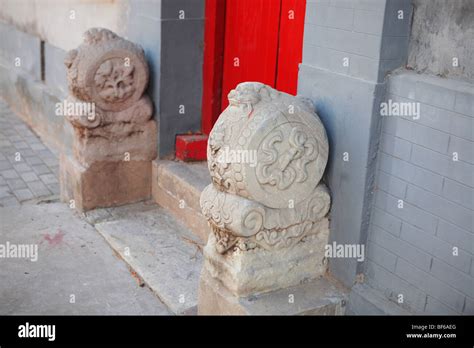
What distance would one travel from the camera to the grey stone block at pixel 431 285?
3383 millimetres

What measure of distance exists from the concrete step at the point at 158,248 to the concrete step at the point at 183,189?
8cm

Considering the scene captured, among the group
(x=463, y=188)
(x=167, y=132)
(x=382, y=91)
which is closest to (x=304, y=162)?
(x=382, y=91)

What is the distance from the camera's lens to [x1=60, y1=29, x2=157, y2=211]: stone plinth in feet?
17.9

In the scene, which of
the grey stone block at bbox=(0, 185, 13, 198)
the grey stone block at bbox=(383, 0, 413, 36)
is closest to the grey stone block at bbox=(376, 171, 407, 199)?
the grey stone block at bbox=(383, 0, 413, 36)

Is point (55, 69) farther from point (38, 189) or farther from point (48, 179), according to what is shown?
point (38, 189)

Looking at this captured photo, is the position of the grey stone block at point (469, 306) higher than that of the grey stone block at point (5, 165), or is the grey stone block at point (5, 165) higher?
the grey stone block at point (469, 306)

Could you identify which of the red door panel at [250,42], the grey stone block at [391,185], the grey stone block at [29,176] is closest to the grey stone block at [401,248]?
the grey stone block at [391,185]

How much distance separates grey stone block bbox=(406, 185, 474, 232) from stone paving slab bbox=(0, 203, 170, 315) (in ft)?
6.05

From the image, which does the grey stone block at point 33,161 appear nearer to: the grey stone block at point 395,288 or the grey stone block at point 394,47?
the grey stone block at point 395,288

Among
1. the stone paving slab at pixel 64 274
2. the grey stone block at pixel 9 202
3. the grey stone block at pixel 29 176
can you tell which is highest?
the grey stone block at pixel 29 176

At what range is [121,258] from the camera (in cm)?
504

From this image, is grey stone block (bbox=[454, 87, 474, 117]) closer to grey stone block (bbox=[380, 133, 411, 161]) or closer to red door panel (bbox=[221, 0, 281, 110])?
grey stone block (bbox=[380, 133, 411, 161])

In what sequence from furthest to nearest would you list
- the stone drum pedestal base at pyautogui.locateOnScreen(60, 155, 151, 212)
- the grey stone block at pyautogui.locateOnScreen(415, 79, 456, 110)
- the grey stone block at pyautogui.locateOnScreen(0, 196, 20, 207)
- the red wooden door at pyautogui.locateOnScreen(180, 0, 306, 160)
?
the grey stone block at pyautogui.locateOnScreen(0, 196, 20, 207), the stone drum pedestal base at pyautogui.locateOnScreen(60, 155, 151, 212), the red wooden door at pyautogui.locateOnScreen(180, 0, 306, 160), the grey stone block at pyautogui.locateOnScreen(415, 79, 456, 110)

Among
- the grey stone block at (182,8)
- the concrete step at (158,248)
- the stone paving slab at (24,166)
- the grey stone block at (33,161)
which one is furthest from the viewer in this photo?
the grey stone block at (33,161)
